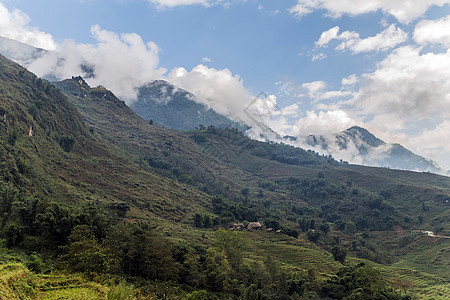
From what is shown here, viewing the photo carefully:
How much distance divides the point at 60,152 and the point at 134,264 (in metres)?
75.0

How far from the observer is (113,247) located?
36062 mm

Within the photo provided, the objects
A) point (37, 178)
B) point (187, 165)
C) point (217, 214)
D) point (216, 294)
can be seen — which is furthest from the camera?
point (187, 165)

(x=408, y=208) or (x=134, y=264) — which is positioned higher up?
(x=408, y=208)

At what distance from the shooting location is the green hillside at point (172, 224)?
34.3 m

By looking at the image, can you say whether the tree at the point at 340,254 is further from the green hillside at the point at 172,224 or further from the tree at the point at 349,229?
the tree at the point at 349,229

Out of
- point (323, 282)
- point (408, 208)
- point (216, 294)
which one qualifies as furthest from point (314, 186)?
point (216, 294)

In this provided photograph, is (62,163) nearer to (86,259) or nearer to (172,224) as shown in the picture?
(172,224)

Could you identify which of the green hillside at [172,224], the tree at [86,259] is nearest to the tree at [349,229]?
the green hillside at [172,224]

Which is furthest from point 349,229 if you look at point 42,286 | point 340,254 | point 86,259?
point 42,286

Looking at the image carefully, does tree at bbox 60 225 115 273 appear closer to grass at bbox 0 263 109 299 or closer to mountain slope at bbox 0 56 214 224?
grass at bbox 0 263 109 299

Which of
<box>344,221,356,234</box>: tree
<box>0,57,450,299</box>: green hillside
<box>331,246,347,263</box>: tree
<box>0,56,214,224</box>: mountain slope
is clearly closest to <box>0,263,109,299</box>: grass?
<box>0,57,450,299</box>: green hillside

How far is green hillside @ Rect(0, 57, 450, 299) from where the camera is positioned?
34.3 metres

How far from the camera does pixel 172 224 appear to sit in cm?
8656

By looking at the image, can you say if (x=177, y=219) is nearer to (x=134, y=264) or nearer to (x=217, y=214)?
(x=217, y=214)
